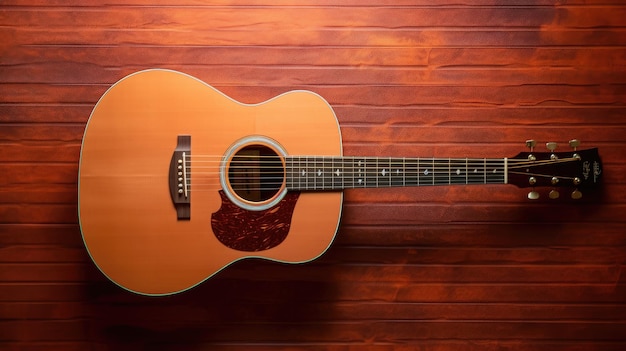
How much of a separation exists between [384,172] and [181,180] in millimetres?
588

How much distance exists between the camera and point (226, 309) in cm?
169

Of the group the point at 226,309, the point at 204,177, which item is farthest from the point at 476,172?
the point at 226,309

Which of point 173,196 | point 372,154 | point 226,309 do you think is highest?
point 372,154

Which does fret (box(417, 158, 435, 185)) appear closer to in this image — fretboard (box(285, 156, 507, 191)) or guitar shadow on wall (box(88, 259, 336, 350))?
fretboard (box(285, 156, 507, 191))

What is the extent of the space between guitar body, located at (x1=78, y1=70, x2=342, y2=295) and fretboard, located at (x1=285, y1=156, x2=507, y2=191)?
0.12 feet

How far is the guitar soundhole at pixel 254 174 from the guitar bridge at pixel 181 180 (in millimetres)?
124

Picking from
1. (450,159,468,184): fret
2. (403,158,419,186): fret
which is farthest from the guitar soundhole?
(450,159,468,184): fret

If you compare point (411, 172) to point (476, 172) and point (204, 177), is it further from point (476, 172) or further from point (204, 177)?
point (204, 177)

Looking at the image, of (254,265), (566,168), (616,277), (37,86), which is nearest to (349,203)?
(254,265)

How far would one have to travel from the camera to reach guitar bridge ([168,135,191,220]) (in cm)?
147

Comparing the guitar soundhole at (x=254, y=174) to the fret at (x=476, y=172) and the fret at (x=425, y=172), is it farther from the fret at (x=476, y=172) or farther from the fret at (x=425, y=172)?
the fret at (x=476, y=172)

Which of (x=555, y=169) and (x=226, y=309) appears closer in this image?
(x=555, y=169)

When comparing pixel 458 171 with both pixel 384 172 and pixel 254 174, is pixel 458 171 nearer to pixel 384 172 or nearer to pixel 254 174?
pixel 384 172

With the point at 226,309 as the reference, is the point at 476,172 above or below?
above
